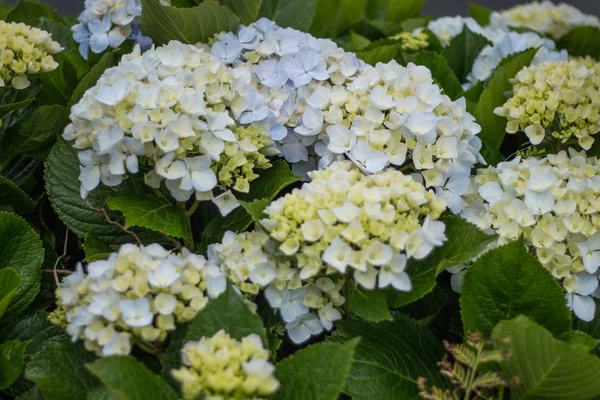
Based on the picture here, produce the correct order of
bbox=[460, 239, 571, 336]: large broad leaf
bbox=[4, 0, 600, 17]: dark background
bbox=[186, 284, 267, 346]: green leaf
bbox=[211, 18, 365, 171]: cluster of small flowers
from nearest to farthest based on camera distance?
bbox=[186, 284, 267, 346]: green leaf, bbox=[460, 239, 571, 336]: large broad leaf, bbox=[211, 18, 365, 171]: cluster of small flowers, bbox=[4, 0, 600, 17]: dark background

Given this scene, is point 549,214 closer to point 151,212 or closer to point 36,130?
point 151,212

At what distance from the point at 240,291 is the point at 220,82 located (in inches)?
12.5

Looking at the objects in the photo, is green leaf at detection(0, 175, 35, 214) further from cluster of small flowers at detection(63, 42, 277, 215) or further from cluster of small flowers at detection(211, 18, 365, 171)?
cluster of small flowers at detection(211, 18, 365, 171)

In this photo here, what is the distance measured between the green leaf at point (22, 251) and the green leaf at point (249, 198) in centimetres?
25

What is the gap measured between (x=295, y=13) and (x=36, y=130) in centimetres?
56

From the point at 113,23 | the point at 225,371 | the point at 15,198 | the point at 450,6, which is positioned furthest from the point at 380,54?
the point at 450,6

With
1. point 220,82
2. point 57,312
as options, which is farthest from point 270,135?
point 57,312

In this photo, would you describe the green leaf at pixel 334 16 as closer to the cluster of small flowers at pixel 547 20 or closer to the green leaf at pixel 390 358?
the cluster of small flowers at pixel 547 20

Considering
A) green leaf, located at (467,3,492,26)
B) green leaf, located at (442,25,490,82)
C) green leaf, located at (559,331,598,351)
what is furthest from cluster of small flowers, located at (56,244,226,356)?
green leaf, located at (467,3,492,26)

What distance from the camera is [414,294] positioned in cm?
92

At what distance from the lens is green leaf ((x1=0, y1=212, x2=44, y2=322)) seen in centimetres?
109

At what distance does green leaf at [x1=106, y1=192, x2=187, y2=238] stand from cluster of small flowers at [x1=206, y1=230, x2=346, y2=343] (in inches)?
3.4

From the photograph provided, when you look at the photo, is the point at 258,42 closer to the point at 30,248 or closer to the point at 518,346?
the point at 30,248

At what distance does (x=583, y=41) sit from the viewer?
172 cm
